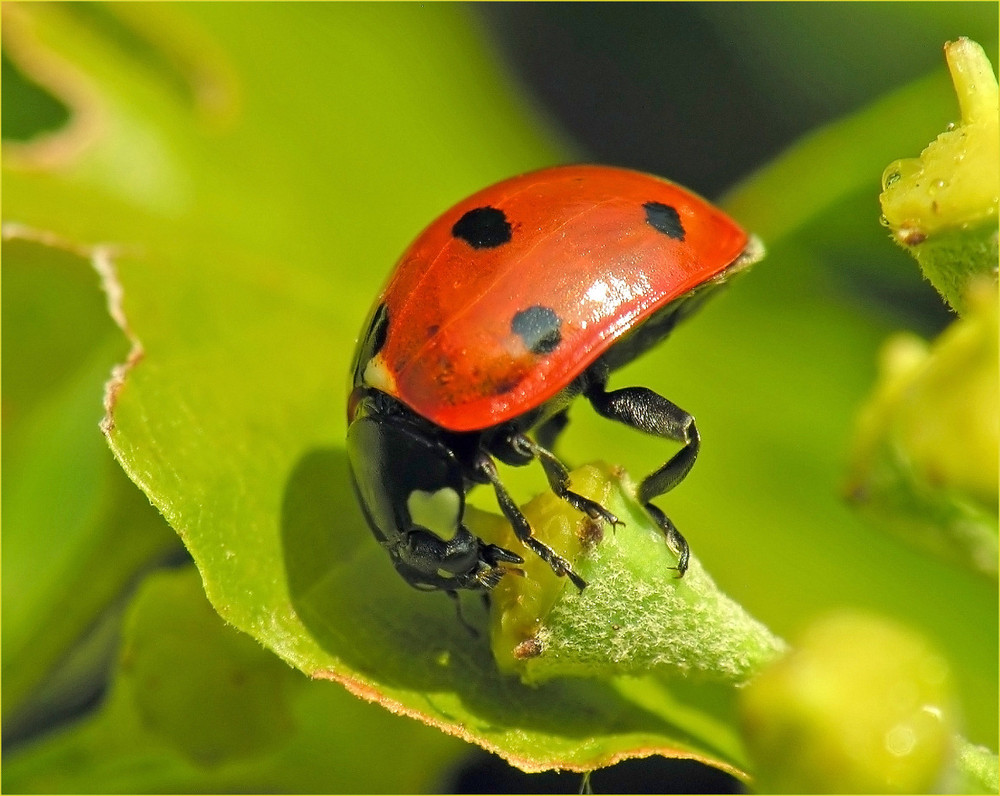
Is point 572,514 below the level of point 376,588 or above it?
above

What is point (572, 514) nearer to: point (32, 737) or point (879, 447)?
point (879, 447)

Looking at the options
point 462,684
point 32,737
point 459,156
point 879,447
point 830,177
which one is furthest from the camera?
point 459,156

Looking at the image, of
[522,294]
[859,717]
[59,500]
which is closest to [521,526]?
[522,294]

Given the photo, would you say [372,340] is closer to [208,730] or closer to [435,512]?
[435,512]

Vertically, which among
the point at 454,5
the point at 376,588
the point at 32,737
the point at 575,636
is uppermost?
the point at 454,5

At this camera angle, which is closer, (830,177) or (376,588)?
(376,588)

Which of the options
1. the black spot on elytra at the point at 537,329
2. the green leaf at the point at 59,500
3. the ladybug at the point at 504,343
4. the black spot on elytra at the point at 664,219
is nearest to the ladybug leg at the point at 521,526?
the ladybug at the point at 504,343

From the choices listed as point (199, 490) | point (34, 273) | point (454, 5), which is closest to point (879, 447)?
point (199, 490)
